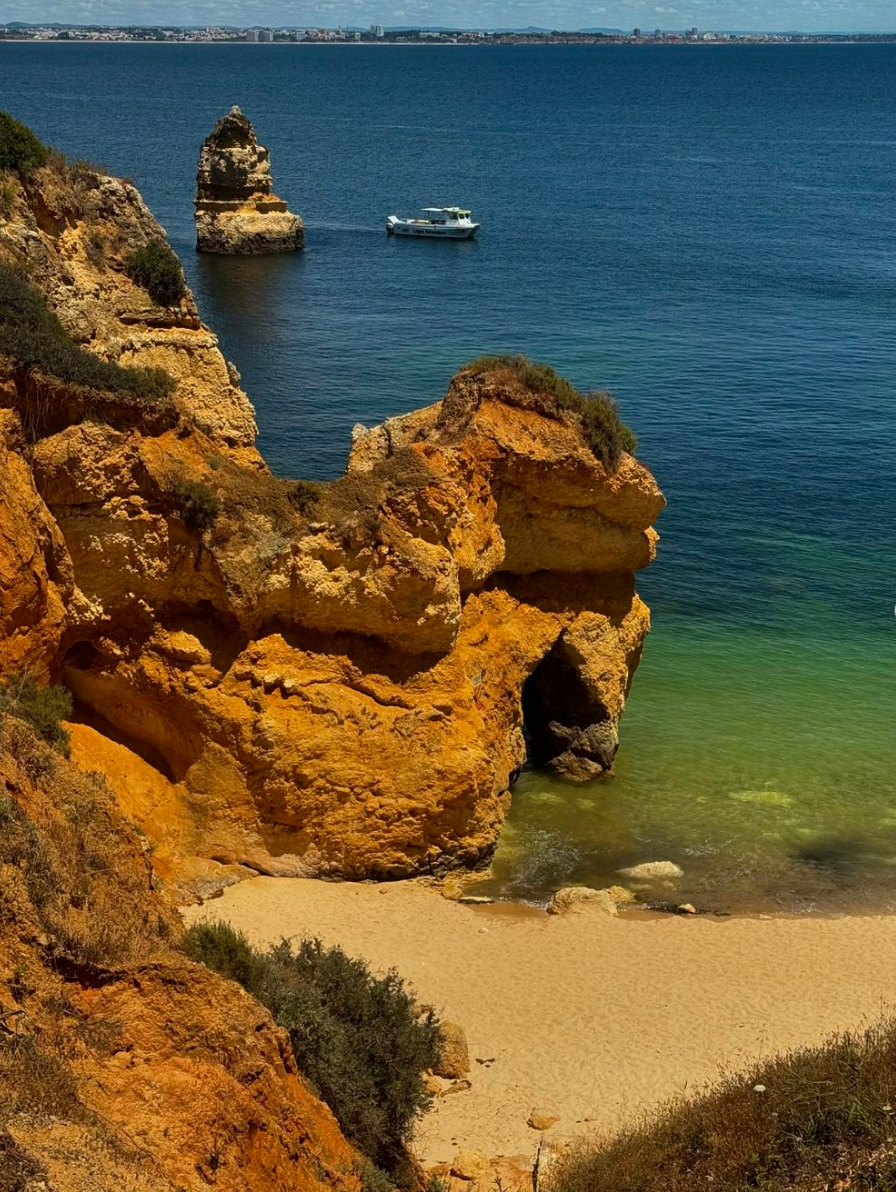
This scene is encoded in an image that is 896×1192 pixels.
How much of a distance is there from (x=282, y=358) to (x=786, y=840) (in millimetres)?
39441

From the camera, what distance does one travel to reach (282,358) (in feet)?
192

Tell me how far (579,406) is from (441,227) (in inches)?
2909

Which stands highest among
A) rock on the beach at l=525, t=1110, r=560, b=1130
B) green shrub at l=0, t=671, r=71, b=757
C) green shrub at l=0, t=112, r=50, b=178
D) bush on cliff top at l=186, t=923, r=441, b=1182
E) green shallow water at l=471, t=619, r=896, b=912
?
green shrub at l=0, t=112, r=50, b=178

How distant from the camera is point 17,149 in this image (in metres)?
25.1

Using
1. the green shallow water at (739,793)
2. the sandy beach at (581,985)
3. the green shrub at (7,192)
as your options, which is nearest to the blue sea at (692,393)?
the green shallow water at (739,793)

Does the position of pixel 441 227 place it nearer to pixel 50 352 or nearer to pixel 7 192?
pixel 7 192

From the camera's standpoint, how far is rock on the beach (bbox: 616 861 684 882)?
2353 cm

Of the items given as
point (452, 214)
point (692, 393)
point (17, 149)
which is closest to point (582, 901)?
point (17, 149)

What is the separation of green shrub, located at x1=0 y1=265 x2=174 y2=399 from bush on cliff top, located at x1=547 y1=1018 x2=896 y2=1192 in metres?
13.3

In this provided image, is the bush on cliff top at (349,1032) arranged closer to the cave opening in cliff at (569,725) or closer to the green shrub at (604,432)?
the cave opening in cliff at (569,725)

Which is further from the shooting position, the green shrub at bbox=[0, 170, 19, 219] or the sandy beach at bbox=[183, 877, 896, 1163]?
the green shrub at bbox=[0, 170, 19, 219]

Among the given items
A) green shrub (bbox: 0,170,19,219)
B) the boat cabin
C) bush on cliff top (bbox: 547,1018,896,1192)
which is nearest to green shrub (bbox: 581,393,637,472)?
green shrub (bbox: 0,170,19,219)

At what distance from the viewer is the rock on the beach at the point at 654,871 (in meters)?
23.5

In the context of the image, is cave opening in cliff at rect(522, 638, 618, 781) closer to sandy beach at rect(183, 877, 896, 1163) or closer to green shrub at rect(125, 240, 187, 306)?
sandy beach at rect(183, 877, 896, 1163)
